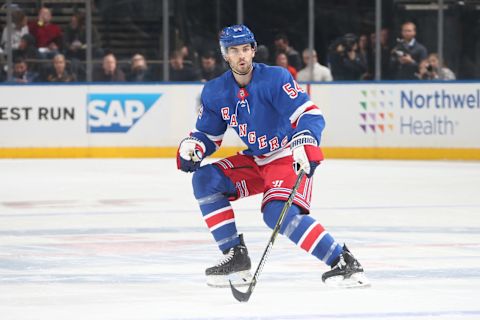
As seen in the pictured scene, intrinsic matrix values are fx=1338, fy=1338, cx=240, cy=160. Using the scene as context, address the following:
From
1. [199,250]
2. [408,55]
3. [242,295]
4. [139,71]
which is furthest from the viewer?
[139,71]

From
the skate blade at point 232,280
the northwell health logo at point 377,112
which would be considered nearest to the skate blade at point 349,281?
the skate blade at point 232,280

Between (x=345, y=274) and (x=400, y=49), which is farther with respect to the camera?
(x=400, y=49)

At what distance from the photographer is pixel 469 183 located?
11.0 m

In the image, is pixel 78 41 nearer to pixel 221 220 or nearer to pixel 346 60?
pixel 346 60

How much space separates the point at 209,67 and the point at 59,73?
167 cm

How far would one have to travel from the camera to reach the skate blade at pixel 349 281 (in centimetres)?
520

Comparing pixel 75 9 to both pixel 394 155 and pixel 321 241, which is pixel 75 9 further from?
pixel 321 241

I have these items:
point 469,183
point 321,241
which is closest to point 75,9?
point 469,183

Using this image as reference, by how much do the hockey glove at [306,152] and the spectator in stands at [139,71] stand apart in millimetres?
9770

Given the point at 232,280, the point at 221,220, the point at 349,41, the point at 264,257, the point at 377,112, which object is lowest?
the point at 377,112

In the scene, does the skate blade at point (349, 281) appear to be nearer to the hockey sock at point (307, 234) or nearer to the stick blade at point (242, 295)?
the hockey sock at point (307, 234)

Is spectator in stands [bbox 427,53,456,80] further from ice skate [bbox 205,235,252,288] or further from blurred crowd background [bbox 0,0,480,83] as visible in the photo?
ice skate [bbox 205,235,252,288]

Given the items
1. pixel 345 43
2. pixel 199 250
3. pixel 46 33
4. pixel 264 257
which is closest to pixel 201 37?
pixel 345 43

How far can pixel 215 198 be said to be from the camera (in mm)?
5418
